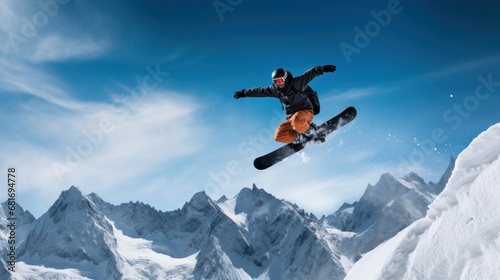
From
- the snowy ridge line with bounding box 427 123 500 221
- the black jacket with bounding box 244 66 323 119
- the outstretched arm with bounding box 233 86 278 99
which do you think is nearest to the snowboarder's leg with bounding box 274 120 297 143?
the black jacket with bounding box 244 66 323 119

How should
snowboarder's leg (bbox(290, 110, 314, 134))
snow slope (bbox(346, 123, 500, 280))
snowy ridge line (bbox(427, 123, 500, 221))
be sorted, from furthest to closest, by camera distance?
snowboarder's leg (bbox(290, 110, 314, 134)), snowy ridge line (bbox(427, 123, 500, 221)), snow slope (bbox(346, 123, 500, 280))

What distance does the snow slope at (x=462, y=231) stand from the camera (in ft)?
28.4

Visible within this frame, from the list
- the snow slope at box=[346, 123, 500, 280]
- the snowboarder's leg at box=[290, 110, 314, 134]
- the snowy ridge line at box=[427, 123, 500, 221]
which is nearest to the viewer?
the snow slope at box=[346, 123, 500, 280]

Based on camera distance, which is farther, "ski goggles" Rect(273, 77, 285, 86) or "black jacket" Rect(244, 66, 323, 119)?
"black jacket" Rect(244, 66, 323, 119)

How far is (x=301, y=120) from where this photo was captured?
48.2ft

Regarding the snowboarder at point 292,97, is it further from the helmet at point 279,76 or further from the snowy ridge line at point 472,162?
the snowy ridge line at point 472,162

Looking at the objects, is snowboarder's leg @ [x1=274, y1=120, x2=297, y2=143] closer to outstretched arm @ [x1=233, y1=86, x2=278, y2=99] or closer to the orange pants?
the orange pants

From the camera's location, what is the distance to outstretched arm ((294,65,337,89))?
13951mm

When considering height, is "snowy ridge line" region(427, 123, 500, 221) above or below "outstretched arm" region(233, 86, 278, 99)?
below

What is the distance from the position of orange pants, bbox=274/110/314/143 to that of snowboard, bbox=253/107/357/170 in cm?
59

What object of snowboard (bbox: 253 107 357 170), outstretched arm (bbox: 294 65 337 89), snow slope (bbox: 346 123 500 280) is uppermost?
outstretched arm (bbox: 294 65 337 89)

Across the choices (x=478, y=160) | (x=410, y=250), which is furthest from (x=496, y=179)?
(x=410, y=250)

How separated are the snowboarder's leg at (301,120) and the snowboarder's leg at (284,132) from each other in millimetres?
580

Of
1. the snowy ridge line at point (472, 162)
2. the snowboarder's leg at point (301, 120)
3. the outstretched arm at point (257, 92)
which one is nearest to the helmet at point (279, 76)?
the outstretched arm at point (257, 92)
